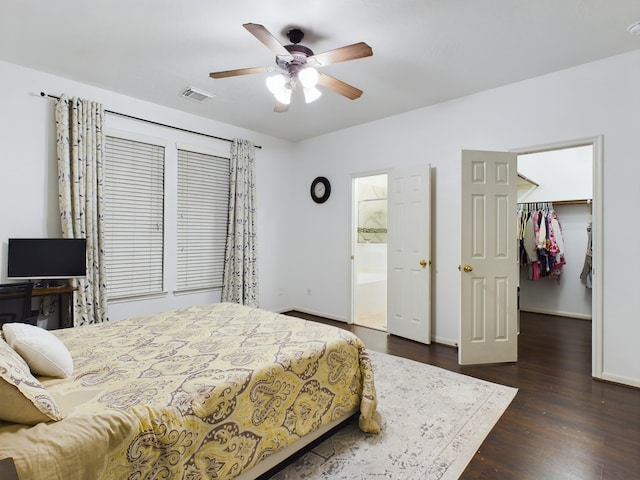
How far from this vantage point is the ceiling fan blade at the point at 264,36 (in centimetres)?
194

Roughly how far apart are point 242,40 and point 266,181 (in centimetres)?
259

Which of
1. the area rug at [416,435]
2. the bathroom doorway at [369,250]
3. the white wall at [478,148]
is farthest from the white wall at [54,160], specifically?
the area rug at [416,435]

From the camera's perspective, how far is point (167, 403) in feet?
4.26

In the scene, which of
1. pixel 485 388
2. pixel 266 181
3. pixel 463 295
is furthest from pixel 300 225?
pixel 485 388

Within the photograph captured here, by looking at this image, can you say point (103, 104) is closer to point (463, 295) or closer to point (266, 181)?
point (266, 181)

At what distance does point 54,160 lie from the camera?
Answer: 3.26 m

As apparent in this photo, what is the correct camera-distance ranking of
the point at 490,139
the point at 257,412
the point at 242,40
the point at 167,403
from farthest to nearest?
1. the point at 490,139
2. the point at 242,40
3. the point at 257,412
4. the point at 167,403

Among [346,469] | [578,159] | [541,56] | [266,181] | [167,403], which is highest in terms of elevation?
[541,56]

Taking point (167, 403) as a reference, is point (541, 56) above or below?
above

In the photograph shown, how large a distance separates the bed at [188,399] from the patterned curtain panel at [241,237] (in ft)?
6.81

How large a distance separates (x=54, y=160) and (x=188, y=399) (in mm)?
3122

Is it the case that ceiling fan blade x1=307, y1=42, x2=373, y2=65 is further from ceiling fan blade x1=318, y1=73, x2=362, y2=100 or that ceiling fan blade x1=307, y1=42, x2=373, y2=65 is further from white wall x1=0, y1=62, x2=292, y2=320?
white wall x1=0, y1=62, x2=292, y2=320

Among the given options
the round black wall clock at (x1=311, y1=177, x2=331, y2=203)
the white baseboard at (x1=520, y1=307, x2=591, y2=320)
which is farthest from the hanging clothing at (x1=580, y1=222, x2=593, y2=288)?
the round black wall clock at (x1=311, y1=177, x2=331, y2=203)

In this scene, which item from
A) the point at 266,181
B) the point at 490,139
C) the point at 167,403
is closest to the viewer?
the point at 167,403
